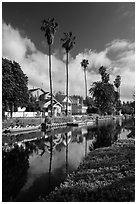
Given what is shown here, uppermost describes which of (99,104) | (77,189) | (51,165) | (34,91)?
(34,91)

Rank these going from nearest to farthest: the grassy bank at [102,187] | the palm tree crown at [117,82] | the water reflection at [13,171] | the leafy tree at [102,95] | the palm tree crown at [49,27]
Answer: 1. the grassy bank at [102,187]
2. the water reflection at [13,171]
3. the palm tree crown at [49,27]
4. the leafy tree at [102,95]
5. the palm tree crown at [117,82]

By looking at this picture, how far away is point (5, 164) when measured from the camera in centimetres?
1188

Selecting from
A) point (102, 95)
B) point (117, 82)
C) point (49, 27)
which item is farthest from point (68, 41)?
point (117, 82)

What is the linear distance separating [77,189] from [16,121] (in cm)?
2344

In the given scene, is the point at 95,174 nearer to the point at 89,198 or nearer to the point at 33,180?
the point at 89,198

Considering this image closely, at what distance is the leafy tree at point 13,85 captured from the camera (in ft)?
110

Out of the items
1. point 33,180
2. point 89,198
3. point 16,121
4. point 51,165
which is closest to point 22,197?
point 33,180

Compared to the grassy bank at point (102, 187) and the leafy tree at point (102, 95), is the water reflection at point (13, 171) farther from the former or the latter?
the leafy tree at point (102, 95)

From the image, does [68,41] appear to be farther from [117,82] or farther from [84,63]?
[117,82]

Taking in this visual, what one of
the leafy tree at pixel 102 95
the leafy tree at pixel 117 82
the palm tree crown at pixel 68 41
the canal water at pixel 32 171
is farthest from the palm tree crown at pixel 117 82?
the canal water at pixel 32 171

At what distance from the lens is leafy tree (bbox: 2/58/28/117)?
3364 cm

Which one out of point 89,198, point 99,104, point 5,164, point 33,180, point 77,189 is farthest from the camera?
point 99,104

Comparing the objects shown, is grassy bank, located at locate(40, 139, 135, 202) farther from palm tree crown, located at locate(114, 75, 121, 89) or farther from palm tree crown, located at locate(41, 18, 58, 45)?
palm tree crown, located at locate(114, 75, 121, 89)

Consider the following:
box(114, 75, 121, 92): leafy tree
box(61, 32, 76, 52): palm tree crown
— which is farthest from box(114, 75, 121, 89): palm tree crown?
box(61, 32, 76, 52): palm tree crown
